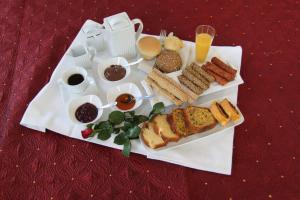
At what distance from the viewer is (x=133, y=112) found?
100 centimetres

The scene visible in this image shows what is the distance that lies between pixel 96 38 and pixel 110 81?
206 millimetres

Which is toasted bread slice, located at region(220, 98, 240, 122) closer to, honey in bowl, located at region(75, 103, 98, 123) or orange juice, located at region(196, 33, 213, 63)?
orange juice, located at region(196, 33, 213, 63)

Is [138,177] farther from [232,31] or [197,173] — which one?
[232,31]

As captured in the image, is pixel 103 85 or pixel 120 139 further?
pixel 103 85

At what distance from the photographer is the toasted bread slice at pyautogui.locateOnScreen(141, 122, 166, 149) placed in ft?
3.10

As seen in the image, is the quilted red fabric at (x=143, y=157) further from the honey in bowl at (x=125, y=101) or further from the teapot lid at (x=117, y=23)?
the teapot lid at (x=117, y=23)

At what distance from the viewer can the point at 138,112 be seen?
105 cm

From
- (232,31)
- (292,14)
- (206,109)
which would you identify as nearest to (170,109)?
(206,109)

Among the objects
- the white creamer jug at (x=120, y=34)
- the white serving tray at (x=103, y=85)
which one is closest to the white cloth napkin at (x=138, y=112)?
the white serving tray at (x=103, y=85)

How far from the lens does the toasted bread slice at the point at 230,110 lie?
975mm

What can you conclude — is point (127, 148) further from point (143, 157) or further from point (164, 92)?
point (164, 92)

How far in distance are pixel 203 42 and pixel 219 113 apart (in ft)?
1.02

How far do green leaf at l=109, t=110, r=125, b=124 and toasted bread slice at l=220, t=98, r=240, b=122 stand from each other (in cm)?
38

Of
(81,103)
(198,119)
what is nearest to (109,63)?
(81,103)
